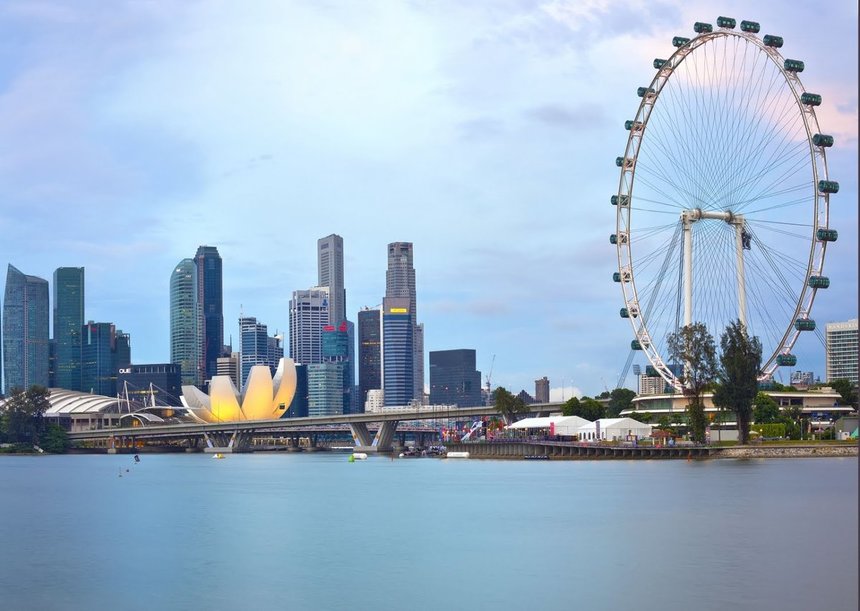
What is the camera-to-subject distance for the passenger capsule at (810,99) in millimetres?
71625

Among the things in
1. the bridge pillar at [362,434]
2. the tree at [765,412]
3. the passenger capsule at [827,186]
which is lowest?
the bridge pillar at [362,434]

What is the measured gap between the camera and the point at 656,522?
39344mm

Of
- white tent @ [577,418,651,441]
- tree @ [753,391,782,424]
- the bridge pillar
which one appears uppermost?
tree @ [753,391,782,424]

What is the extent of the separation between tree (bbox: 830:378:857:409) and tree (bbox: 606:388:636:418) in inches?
858

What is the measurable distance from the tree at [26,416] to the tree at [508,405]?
76.7 m

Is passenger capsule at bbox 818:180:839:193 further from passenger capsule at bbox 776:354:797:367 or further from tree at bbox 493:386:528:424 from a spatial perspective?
tree at bbox 493:386:528:424

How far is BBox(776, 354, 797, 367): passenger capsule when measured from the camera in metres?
81.7

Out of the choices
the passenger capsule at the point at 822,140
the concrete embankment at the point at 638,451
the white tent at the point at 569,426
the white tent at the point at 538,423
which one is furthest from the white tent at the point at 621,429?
the passenger capsule at the point at 822,140

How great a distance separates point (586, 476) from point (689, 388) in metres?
20.4

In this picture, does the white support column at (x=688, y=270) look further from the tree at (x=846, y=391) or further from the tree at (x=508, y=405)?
the tree at (x=508, y=405)

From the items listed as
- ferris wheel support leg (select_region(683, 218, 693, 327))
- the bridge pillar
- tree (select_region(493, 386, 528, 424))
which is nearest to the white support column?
ferris wheel support leg (select_region(683, 218, 693, 327))

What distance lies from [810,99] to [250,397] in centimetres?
12127

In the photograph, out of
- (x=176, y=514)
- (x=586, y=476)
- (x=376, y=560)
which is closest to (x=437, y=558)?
(x=376, y=560)

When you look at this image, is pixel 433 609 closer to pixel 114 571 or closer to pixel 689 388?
pixel 114 571
